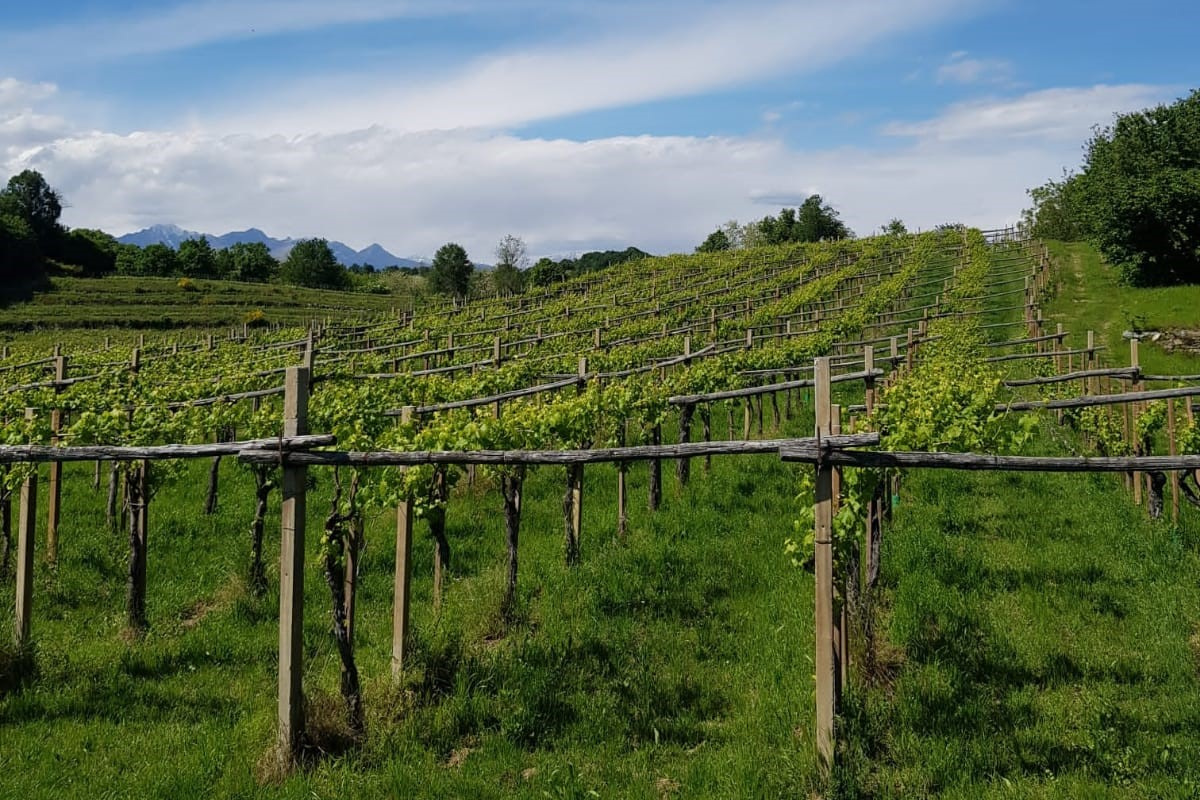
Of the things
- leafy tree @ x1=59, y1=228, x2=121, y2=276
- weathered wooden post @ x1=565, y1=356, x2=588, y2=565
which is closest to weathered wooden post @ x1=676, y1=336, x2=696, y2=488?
weathered wooden post @ x1=565, y1=356, x2=588, y2=565

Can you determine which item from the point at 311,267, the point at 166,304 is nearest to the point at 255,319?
the point at 166,304

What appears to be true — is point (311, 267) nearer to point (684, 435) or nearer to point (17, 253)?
point (17, 253)

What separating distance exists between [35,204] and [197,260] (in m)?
15.2

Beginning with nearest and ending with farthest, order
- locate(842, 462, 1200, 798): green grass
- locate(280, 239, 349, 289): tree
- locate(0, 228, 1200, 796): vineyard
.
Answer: locate(842, 462, 1200, 798): green grass → locate(0, 228, 1200, 796): vineyard → locate(280, 239, 349, 289): tree

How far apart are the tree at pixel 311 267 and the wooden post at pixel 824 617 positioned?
3745 inches

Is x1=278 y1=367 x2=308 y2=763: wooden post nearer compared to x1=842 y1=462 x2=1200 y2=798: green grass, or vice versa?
x1=842 y1=462 x2=1200 y2=798: green grass

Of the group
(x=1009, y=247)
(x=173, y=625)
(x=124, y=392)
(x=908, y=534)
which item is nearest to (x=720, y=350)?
(x=908, y=534)

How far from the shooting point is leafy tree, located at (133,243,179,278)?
82875 millimetres

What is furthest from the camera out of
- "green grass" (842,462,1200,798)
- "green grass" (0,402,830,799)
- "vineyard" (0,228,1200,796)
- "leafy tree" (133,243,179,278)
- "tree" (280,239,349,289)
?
"tree" (280,239,349,289)

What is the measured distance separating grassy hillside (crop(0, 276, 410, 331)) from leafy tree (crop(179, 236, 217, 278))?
11162 millimetres

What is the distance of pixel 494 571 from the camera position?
27.4ft

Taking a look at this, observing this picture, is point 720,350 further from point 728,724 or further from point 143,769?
point 143,769

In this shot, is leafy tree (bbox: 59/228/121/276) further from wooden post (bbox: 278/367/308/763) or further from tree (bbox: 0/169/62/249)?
wooden post (bbox: 278/367/308/763)

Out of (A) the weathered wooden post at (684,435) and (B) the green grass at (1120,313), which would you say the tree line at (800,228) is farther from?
(A) the weathered wooden post at (684,435)
